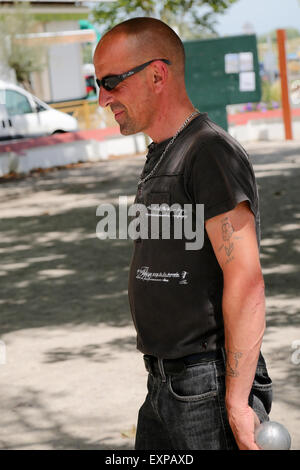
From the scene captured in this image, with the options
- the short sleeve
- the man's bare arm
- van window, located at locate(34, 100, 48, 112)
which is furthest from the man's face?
van window, located at locate(34, 100, 48, 112)

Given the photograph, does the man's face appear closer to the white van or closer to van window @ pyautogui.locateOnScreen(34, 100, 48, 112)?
the white van

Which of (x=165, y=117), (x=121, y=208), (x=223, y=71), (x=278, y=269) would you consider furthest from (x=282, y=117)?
(x=165, y=117)

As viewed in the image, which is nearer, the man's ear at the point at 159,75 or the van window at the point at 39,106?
the man's ear at the point at 159,75

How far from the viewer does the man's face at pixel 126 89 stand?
2.43 metres

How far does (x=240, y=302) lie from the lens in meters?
2.26

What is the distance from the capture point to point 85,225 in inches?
463

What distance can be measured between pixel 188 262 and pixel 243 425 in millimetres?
451

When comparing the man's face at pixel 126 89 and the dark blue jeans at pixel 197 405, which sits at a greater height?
the man's face at pixel 126 89

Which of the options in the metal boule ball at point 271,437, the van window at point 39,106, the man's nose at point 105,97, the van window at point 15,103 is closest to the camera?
the metal boule ball at point 271,437

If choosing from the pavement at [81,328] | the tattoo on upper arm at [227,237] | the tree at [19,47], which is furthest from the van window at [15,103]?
the tattoo on upper arm at [227,237]

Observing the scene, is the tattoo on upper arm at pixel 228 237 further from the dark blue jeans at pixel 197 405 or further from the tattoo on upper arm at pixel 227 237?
the dark blue jeans at pixel 197 405

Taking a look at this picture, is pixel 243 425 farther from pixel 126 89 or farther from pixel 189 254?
pixel 126 89

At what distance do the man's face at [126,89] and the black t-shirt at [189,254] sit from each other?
0.13 metres

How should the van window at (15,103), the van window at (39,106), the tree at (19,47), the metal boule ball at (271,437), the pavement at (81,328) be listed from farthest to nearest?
the tree at (19,47) → the van window at (39,106) → the van window at (15,103) → the pavement at (81,328) → the metal boule ball at (271,437)
